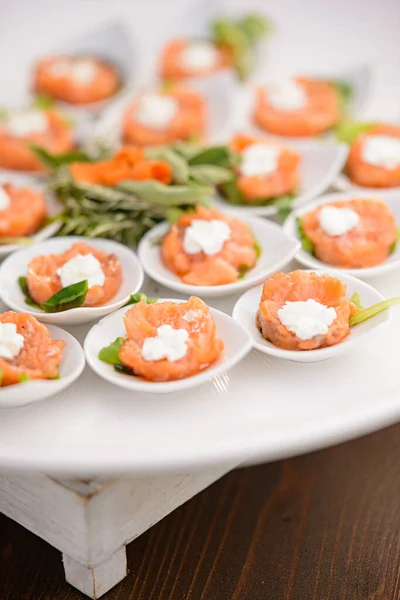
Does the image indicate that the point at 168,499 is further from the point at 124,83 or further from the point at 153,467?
the point at 124,83

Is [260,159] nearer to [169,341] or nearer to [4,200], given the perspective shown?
[4,200]

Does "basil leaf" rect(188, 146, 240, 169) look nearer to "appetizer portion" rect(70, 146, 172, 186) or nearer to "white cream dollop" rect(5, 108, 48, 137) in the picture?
"appetizer portion" rect(70, 146, 172, 186)

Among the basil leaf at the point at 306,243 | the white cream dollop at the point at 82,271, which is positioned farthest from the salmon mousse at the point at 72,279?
the basil leaf at the point at 306,243

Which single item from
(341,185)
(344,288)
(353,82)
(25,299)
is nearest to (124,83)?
(353,82)

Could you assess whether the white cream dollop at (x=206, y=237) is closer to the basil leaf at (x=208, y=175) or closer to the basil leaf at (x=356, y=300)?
the basil leaf at (x=208, y=175)

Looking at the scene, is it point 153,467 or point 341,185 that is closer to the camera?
point 153,467

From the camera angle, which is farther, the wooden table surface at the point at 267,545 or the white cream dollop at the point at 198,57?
the white cream dollop at the point at 198,57
